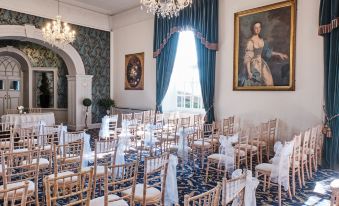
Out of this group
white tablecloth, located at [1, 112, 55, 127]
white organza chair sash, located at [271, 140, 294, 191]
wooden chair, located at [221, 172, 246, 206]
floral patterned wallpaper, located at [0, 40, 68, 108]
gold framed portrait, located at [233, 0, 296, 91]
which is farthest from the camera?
floral patterned wallpaper, located at [0, 40, 68, 108]

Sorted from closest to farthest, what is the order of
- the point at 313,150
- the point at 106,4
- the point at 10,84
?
the point at 313,150 < the point at 106,4 < the point at 10,84

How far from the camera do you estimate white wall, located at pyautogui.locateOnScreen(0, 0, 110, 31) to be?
862 centimetres

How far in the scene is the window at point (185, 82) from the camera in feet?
28.7

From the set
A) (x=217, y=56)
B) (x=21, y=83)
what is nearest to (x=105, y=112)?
(x=21, y=83)

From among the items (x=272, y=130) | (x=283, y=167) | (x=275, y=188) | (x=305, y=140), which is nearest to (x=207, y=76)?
(x=272, y=130)

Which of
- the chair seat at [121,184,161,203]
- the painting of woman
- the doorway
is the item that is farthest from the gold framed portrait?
the doorway

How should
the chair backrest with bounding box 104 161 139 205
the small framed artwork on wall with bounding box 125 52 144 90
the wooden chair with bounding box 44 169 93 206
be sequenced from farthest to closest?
the small framed artwork on wall with bounding box 125 52 144 90, the chair backrest with bounding box 104 161 139 205, the wooden chair with bounding box 44 169 93 206

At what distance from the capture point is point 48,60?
1149 centimetres

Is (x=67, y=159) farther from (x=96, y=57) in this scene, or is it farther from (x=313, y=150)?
(x=96, y=57)

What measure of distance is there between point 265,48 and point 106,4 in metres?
6.15

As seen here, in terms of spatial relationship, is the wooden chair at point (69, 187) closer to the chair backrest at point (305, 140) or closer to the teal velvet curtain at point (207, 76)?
the chair backrest at point (305, 140)

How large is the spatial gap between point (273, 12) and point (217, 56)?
185 cm

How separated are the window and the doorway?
6580mm

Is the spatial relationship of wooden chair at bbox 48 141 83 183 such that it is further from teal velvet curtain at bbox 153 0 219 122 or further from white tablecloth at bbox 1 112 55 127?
teal velvet curtain at bbox 153 0 219 122
